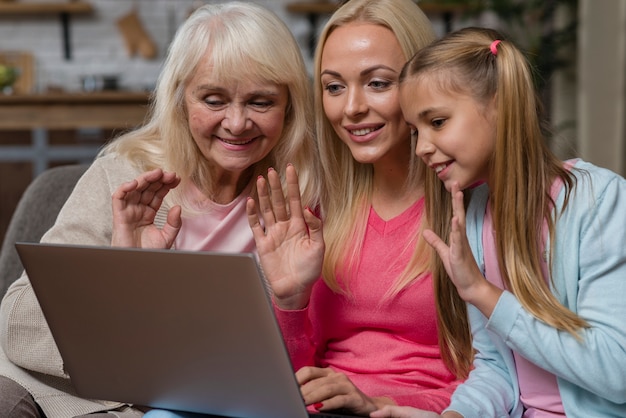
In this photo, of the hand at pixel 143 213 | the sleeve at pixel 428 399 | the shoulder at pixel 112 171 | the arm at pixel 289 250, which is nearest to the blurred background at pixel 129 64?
the shoulder at pixel 112 171

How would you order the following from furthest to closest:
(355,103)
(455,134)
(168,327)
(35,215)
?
(35,215) < (355,103) < (455,134) < (168,327)

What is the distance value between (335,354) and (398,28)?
545mm

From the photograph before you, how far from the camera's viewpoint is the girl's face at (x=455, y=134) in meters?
1.24

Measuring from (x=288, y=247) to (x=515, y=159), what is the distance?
39cm

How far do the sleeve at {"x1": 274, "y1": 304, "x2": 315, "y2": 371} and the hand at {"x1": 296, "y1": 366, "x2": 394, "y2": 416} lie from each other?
14 cm

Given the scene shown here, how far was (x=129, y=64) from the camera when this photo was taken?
5.12m

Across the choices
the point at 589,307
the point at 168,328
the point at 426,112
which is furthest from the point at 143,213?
the point at 589,307

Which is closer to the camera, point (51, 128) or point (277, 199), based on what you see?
point (277, 199)

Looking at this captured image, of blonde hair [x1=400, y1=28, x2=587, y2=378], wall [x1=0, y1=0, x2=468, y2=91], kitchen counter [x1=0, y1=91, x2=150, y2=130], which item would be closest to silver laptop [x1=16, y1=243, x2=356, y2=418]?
blonde hair [x1=400, y1=28, x2=587, y2=378]

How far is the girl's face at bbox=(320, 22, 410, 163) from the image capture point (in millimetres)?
1462

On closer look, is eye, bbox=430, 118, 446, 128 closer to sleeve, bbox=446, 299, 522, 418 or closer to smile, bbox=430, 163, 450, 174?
smile, bbox=430, 163, 450, 174

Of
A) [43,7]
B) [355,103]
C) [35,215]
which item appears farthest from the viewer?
[43,7]

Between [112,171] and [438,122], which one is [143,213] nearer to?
[112,171]

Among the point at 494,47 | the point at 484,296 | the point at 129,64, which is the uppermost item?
the point at 494,47
